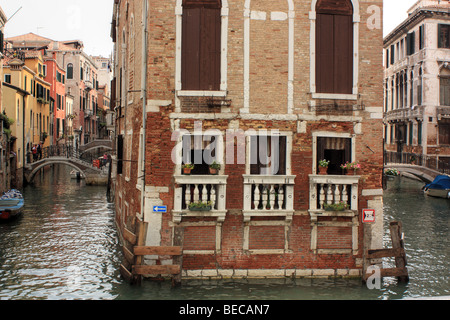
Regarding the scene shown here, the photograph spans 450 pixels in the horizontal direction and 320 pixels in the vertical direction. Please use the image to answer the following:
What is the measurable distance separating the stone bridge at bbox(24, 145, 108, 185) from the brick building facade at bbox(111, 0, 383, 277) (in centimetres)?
2431

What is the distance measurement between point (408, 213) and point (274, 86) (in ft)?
52.3

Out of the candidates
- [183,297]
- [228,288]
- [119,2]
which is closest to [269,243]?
[228,288]

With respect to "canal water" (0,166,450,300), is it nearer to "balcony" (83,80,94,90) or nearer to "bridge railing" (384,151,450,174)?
"bridge railing" (384,151,450,174)

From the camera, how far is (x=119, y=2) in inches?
763

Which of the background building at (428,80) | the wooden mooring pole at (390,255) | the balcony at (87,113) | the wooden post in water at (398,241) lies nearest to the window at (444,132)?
the background building at (428,80)

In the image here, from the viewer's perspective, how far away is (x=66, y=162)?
36656mm

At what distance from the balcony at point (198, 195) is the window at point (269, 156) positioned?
96 centimetres

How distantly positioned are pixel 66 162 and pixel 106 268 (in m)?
24.9

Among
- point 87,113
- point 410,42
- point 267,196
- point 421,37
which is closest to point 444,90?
point 421,37

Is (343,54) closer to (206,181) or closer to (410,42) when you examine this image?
(206,181)

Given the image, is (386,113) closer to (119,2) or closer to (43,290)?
(119,2)

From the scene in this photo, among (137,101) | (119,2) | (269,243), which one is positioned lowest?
(269,243)

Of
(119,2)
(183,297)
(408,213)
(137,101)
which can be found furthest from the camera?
(408,213)

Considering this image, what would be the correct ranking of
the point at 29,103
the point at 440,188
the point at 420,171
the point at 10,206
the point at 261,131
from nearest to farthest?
the point at 261,131
the point at 10,206
the point at 440,188
the point at 420,171
the point at 29,103
